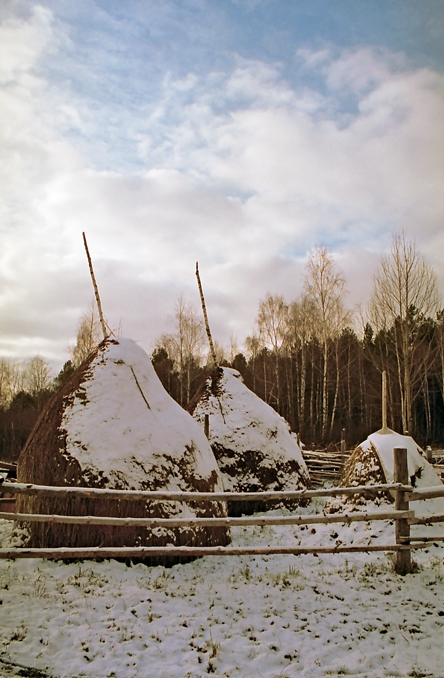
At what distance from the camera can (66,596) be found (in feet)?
14.9

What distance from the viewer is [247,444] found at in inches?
397

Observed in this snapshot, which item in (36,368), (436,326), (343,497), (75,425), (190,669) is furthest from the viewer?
(36,368)

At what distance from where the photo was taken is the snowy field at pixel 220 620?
353 cm

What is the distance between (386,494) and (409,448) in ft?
Result: 4.24

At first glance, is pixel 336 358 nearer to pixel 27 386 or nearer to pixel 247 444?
pixel 247 444

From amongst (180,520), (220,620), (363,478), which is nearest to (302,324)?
(363,478)

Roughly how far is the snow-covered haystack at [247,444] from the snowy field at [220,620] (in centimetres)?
362

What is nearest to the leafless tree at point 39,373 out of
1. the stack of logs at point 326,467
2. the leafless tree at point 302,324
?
the leafless tree at point 302,324

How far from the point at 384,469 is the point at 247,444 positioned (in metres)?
2.97

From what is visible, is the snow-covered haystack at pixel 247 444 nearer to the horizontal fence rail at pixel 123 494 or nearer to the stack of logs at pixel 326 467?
the horizontal fence rail at pixel 123 494

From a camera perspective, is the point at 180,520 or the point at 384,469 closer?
the point at 180,520

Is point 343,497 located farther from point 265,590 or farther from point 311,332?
point 311,332

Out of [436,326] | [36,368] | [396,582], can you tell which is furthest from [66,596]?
[36,368]

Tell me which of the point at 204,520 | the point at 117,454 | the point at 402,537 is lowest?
the point at 402,537
